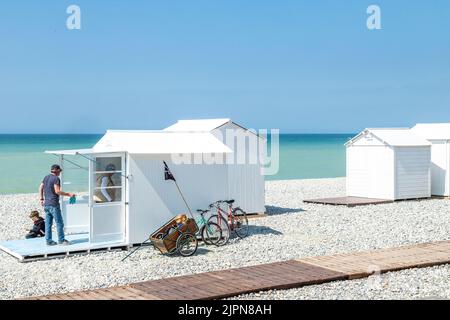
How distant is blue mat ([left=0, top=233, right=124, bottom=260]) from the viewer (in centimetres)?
1226

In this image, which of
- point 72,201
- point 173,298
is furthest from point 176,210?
point 173,298

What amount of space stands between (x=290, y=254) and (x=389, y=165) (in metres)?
10.3

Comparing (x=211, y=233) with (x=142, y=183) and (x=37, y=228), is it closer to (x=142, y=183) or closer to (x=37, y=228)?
(x=142, y=183)

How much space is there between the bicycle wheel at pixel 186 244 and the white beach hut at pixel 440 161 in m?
13.4

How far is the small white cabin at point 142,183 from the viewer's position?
13125 millimetres

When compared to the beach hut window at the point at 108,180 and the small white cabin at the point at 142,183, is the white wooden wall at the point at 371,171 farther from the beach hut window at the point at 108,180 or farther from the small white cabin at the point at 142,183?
the beach hut window at the point at 108,180

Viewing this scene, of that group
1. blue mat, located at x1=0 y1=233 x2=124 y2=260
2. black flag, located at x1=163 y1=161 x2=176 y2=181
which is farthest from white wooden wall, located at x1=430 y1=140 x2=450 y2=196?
blue mat, located at x1=0 y1=233 x2=124 y2=260

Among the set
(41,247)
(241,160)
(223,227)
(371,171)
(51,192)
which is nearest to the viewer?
(51,192)

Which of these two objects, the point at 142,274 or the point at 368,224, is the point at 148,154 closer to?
the point at 142,274

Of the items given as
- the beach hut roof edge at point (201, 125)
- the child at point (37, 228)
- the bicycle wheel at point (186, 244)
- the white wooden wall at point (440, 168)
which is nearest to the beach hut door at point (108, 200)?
the bicycle wheel at point (186, 244)

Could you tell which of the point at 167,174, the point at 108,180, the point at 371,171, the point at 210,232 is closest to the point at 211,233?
the point at 210,232

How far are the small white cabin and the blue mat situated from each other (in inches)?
7.8

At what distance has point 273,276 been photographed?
34.0ft

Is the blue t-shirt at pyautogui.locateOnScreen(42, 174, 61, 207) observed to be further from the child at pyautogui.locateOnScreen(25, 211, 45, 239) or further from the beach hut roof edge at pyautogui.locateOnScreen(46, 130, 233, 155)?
the child at pyautogui.locateOnScreen(25, 211, 45, 239)
